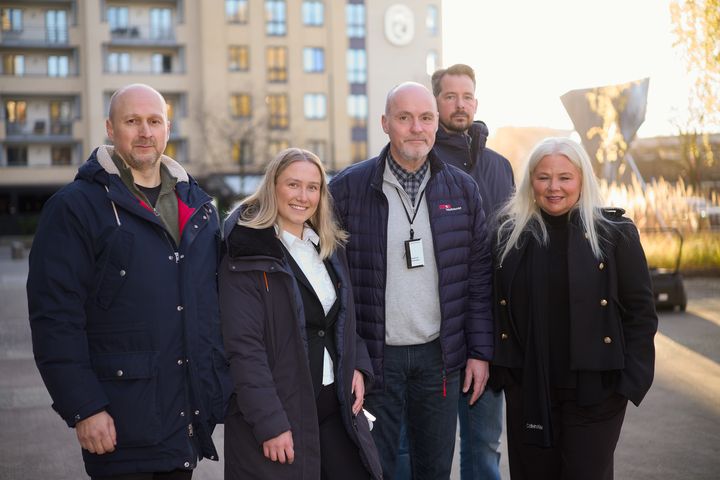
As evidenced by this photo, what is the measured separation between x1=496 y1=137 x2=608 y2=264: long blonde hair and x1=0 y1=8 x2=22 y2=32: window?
188 feet

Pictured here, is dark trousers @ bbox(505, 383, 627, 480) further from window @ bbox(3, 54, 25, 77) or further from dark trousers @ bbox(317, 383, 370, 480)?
window @ bbox(3, 54, 25, 77)

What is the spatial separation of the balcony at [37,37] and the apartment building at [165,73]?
0.07 m

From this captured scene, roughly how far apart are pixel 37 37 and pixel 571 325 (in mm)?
57095

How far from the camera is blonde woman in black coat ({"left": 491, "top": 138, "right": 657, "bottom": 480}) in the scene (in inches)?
152

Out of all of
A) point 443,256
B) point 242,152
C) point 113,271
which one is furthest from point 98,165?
point 242,152

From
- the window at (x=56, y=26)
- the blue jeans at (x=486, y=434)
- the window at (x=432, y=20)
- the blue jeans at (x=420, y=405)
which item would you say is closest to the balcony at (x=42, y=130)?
the window at (x=56, y=26)

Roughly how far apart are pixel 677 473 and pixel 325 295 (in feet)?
10.7

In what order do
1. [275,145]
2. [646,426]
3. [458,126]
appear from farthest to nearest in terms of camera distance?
[275,145] < [646,426] < [458,126]

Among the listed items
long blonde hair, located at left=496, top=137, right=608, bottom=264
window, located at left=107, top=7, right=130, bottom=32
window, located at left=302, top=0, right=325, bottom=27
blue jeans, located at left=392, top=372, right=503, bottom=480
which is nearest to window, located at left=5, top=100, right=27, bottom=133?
window, located at left=107, top=7, right=130, bottom=32

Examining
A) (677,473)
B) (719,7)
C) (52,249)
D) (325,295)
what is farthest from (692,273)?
(52,249)

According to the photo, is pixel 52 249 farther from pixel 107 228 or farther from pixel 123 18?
pixel 123 18

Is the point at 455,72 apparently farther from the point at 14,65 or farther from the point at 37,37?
the point at 14,65

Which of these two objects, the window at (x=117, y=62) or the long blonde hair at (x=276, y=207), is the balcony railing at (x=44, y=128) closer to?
the window at (x=117, y=62)

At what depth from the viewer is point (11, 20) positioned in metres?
54.0
